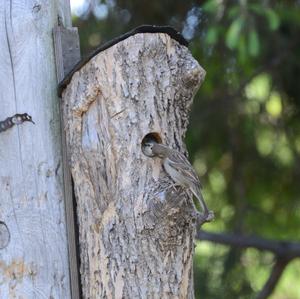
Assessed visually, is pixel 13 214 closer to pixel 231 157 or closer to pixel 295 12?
pixel 295 12

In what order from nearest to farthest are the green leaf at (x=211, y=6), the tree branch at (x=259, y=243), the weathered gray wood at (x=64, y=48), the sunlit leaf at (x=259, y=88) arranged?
the weathered gray wood at (x=64, y=48) → the green leaf at (x=211, y=6) → the tree branch at (x=259, y=243) → the sunlit leaf at (x=259, y=88)

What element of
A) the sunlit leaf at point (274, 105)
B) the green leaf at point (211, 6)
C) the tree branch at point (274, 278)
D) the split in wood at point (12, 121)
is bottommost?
the tree branch at point (274, 278)

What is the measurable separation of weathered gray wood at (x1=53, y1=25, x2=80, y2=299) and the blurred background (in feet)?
7.10

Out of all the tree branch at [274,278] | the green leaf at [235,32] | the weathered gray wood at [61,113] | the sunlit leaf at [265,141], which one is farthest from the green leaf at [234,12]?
the weathered gray wood at [61,113]

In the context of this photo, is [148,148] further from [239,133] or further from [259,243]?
[239,133]

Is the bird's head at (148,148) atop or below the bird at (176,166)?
atop

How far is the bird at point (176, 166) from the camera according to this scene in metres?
3.15

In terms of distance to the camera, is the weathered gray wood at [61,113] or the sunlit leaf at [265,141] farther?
the sunlit leaf at [265,141]

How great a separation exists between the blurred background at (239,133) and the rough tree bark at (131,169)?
2268 mm

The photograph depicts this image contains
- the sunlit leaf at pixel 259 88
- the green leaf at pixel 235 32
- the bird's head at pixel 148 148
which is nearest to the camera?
the bird's head at pixel 148 148

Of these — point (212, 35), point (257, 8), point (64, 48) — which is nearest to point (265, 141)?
point (212, 35)

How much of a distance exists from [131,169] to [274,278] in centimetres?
274

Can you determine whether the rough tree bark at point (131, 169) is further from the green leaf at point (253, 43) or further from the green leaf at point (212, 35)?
the green leaf at point (212, 35)

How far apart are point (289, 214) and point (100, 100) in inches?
125
